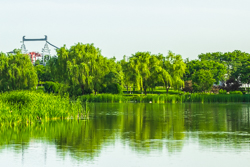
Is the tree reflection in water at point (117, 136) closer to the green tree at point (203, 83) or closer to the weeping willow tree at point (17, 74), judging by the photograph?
the weeping willow tree at point (17, 74)

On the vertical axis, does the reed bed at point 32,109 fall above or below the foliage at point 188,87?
below

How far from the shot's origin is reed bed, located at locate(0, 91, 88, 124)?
24.2 m

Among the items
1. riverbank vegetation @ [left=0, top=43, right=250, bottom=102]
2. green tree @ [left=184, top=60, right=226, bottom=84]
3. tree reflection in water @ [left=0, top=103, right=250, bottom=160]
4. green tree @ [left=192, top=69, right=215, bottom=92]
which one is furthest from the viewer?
green tree @ [left=184, top=60, right=226, bottom=84]

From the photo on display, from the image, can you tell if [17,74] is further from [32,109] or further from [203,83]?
[32,109]

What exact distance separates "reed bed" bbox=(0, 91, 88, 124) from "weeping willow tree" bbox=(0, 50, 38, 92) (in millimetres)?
35821

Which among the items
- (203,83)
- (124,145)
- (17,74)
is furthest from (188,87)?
(124,145)

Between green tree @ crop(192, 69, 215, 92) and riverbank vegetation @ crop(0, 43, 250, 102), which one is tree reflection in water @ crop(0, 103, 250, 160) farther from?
green tree @ crop(192, 69, 215, 92)

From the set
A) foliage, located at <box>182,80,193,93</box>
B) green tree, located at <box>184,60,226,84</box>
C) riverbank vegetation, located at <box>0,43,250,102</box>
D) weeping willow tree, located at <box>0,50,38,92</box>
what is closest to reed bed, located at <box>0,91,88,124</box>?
riverbank vegetation, located at <box>0,43,250,102</box>

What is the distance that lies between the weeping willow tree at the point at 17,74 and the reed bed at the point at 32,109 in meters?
35.8

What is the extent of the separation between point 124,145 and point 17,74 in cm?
4860

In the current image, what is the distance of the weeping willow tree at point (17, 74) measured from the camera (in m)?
64.0

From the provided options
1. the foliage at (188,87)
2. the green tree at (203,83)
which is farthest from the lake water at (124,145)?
the foliage at (188,87)

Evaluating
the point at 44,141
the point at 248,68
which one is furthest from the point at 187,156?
the point at 248,68

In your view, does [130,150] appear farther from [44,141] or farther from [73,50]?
[73,50]
